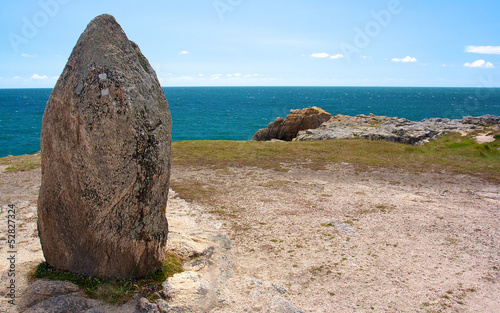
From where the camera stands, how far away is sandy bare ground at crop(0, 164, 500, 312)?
737 centimetres

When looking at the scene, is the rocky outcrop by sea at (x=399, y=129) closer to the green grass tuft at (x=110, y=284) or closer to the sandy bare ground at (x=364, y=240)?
the sandy bare ground at (x=364, y=240)

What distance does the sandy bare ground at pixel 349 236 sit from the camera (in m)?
7.37

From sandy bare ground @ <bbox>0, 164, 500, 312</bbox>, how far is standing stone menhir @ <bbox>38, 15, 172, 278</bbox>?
1551 millimetres

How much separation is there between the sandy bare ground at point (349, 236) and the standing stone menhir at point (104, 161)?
1551 millimetres

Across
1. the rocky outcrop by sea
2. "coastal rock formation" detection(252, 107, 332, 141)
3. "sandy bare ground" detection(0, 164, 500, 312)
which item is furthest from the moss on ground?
"coastal rock formation" detection(252, 107, 332, 141)

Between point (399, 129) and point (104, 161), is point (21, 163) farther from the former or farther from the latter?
point (399, 129)

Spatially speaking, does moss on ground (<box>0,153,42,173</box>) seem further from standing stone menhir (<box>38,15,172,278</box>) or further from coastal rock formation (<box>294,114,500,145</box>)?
coastal rock formation (<box>294,114,500,145</box>)

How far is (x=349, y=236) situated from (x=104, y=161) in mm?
7144

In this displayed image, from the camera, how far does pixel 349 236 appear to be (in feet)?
33.5

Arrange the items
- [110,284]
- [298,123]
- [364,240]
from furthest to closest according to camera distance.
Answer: [298,123] < [364,240] < [110,284]

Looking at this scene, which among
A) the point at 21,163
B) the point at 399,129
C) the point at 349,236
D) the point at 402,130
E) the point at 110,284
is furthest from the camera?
the point at 399,129

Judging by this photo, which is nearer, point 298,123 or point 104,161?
point 104,161

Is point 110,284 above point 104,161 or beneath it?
beneath

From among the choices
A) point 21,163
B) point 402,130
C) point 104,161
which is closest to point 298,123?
point 402,130
